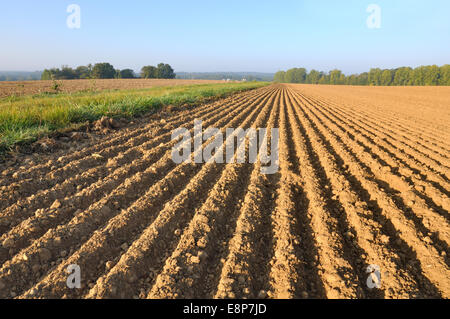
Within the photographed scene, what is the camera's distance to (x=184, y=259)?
6.63ft

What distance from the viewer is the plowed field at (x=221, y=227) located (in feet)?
6.02

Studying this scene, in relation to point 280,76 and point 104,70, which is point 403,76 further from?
point 104,70

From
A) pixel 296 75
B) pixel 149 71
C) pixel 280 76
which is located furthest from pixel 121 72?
pixel 280 76

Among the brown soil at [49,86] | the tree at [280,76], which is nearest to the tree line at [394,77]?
the tree at [280,76]

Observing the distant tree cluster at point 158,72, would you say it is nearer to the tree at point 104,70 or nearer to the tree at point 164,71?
the tree at point 164,71

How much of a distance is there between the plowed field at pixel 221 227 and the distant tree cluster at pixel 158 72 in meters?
64.9

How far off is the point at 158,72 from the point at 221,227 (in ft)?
228

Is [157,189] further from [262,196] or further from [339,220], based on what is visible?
[339,220]

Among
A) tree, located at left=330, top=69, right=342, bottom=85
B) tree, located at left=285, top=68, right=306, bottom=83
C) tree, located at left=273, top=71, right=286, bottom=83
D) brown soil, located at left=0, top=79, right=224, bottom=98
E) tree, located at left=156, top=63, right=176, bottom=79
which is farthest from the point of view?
tree, located at left=273, top=71, right=286, bottom=83

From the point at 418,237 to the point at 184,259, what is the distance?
2.25m

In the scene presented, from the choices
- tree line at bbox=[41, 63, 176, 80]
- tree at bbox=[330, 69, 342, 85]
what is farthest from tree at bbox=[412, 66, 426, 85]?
tree line at bbox=[41, 63, 176, 80]

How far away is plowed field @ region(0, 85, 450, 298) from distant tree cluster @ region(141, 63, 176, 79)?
64.9 meters

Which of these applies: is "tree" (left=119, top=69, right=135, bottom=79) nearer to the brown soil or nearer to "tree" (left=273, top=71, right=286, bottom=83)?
the brown soil

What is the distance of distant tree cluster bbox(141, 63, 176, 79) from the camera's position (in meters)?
63.2
